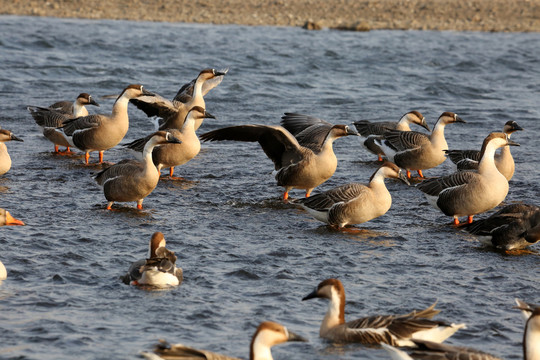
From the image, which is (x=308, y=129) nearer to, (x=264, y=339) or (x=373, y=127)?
(x=373, y=127)

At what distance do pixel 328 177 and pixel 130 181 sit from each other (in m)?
3.21

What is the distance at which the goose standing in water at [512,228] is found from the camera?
428 inches

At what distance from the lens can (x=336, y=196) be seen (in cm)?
1202

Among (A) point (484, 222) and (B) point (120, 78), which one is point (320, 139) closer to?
(A) point (484, 222)

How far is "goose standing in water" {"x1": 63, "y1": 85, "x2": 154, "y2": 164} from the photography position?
50.5ft

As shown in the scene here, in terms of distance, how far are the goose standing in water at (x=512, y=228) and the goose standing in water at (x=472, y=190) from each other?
→ 814 mm

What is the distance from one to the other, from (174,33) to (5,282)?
24362mm

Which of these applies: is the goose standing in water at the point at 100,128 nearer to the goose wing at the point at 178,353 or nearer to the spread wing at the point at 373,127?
the spread wing at the point at 373,127

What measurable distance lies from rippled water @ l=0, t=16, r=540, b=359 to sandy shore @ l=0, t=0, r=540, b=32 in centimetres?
1031

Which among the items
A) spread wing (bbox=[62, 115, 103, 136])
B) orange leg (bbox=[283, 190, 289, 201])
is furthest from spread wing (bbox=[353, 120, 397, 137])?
spread wing (bbox=[62, 115, 103, 136])

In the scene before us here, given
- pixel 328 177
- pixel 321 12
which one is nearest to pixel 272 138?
pixel 328 177

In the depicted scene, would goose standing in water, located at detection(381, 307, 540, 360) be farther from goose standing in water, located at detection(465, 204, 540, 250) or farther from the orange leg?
the orange leg

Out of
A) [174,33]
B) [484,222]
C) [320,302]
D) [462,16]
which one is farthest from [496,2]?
[320,302]

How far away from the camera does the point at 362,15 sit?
3712 cm
